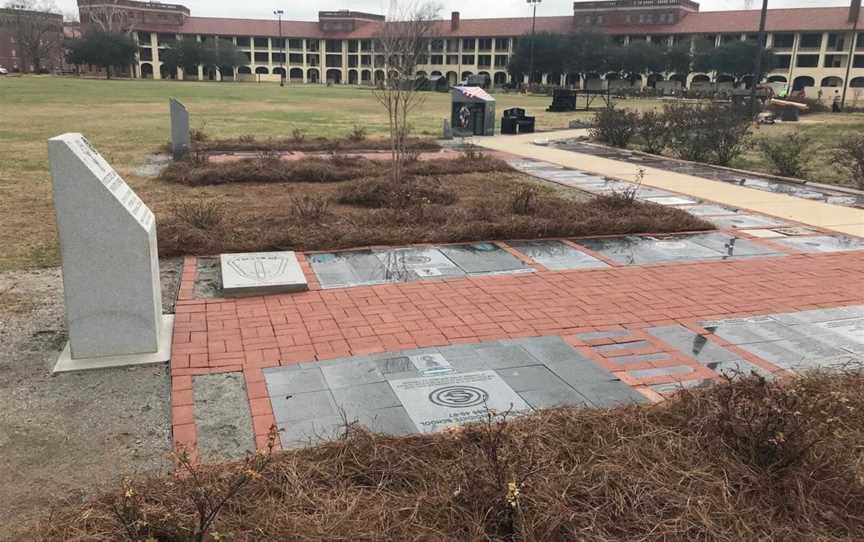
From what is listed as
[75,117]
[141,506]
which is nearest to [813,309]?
[141,506]

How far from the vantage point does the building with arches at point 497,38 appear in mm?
71750

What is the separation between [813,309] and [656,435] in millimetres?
3354

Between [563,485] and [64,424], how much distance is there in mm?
2640

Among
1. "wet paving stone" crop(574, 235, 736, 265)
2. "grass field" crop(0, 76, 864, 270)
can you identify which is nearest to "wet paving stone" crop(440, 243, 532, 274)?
"wet paving stone" crop(574, 235, 736, 265)

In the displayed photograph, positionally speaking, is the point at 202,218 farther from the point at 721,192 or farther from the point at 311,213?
the point at 721,192

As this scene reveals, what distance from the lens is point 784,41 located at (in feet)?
242

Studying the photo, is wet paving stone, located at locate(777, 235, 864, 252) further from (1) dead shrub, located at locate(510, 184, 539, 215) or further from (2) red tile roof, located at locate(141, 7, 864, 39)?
(2) red tile roof, located at locate(141, 7, 864, 39)

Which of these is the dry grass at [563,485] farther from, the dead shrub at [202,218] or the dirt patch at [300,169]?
the dirt patch at [300,169]

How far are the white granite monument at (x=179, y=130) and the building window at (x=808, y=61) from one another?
7414 centimetres

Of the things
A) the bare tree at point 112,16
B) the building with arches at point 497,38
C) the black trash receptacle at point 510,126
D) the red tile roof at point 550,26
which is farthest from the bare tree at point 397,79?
the bare tree at point 112,16

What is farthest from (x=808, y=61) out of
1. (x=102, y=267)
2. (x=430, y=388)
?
(x=102, y=267)

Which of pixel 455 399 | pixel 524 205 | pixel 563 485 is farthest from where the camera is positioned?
pixel 524 205

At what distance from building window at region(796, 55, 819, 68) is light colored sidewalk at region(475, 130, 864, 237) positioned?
215 ft

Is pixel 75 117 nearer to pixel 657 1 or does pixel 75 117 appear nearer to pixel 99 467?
pixel 99 467
